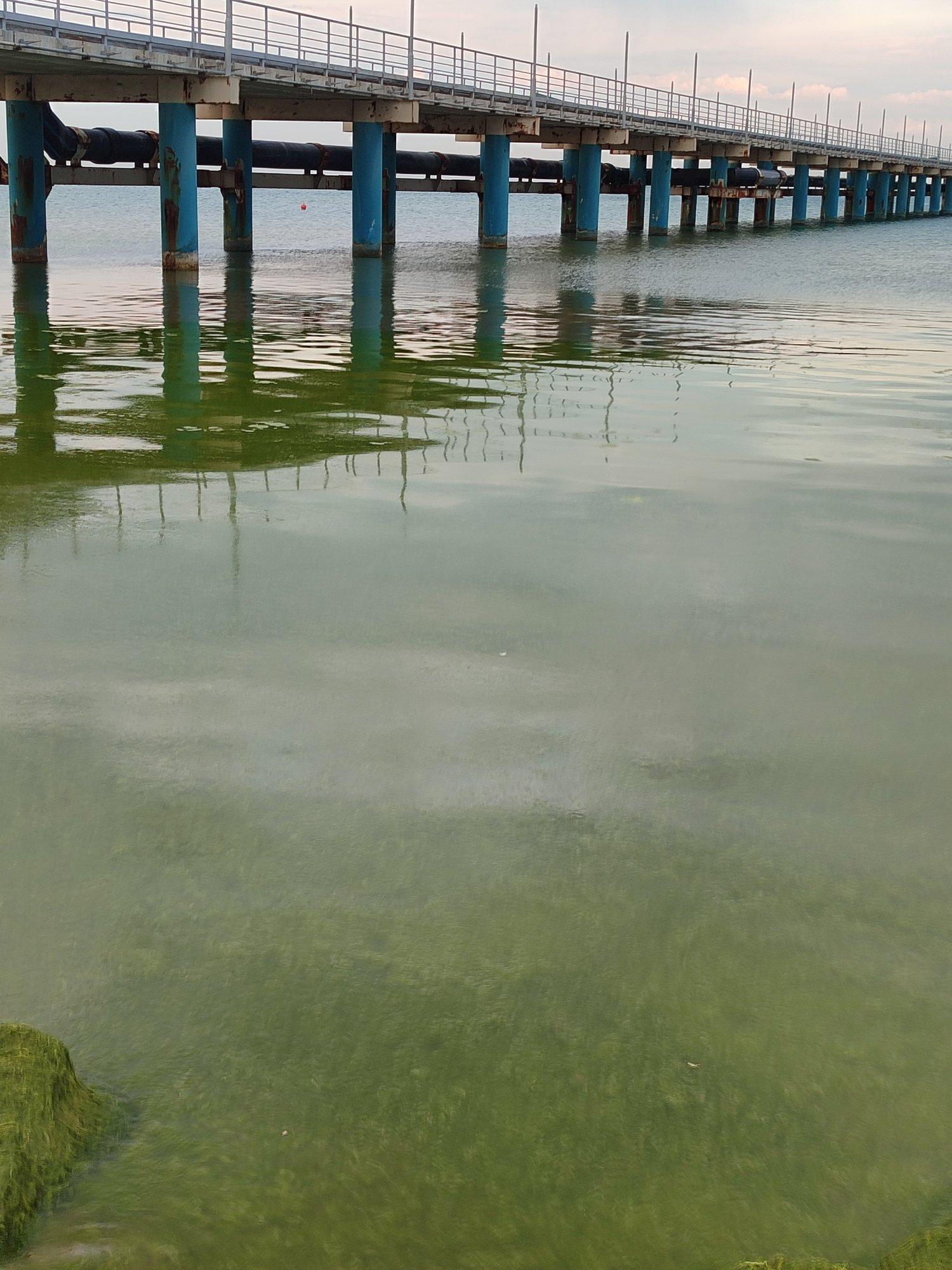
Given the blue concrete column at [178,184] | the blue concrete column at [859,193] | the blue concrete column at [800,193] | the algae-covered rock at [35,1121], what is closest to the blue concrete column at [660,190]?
the blue concrete column at [800,193]

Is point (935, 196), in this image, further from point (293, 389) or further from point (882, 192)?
point (293, 389)

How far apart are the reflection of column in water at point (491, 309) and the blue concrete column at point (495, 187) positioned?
4.32 metres

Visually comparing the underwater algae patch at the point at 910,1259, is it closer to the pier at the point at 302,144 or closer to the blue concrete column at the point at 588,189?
the pier at the point at 302,144

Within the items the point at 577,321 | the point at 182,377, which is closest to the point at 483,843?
the point at 182,377

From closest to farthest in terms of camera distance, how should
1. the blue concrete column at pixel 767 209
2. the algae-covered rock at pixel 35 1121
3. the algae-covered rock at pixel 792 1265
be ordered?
the algae-covered rock at pixel 792 1265 → the algae-covered rock at pixel 35 1121 → the blue concrete column at pixel 767 209

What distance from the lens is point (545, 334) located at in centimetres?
1511

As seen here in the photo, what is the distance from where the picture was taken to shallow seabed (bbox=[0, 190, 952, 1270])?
87.7 inches

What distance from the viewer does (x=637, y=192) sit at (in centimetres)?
4997

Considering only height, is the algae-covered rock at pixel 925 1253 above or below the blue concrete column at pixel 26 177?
below

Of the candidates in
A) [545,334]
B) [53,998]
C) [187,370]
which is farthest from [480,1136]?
[545,334]

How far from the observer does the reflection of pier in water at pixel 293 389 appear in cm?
791

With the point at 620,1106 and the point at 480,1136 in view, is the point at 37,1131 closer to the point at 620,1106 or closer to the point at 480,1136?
the point at 480,1136

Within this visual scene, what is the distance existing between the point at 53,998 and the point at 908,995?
1.76m

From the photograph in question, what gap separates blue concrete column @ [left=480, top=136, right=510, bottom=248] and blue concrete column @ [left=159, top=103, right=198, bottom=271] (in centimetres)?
1440
